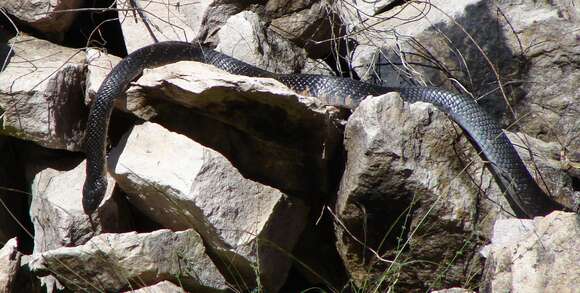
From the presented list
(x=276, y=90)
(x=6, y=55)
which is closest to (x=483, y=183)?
(x=276, y=90)

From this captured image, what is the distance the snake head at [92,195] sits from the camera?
4246 mm

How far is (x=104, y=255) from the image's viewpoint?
3.93 metres

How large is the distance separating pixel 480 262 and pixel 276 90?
4.64ft

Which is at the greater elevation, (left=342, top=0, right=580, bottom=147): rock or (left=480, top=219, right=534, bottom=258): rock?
(left=342, top=0, right=580, bottom=147): rock

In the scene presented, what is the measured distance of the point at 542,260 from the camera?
10.9ft

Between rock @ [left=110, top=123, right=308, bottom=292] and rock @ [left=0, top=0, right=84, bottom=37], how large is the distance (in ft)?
3.43

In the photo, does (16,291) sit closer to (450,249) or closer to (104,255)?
(104,255)

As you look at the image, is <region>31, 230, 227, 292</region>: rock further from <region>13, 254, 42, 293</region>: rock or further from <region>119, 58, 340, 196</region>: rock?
<region>119, 58, 340, 196</region>: rock

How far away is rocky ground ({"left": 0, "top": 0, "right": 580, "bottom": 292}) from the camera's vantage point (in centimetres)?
401

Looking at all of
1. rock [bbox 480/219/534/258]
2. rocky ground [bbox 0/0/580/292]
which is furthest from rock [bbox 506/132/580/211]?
rock [bbox 480/219/534/258]

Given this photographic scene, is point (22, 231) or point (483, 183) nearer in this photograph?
point (483, 183)

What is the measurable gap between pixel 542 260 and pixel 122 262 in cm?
202

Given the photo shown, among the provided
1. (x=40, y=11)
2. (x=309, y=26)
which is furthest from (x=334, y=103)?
(x=40, y=11)

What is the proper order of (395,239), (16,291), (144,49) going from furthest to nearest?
(144,49), (395,239), (16,291)
